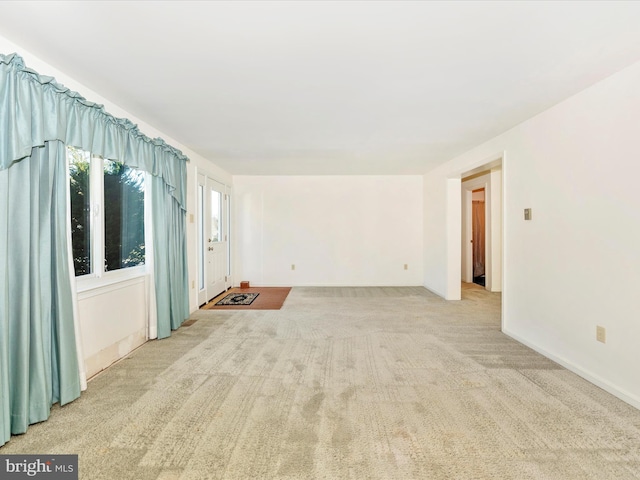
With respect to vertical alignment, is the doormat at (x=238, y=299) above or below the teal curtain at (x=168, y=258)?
below

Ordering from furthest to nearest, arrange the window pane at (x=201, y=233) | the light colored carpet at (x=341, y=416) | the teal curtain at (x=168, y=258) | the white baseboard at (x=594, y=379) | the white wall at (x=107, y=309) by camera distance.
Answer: the window pane at (x=201, y=233) → the teal curtain at (x=168, y=258) → the white wall at (x=107, y=309) → the white baseboard at (x=594, y=379) → the light colored carpet at (x=341, y=416)

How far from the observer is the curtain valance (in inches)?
67.0

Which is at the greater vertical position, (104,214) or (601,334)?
(104,214)

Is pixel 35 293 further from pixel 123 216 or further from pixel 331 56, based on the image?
pixel 331 56

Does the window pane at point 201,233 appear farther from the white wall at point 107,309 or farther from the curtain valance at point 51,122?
the curtain valance at point 51,122

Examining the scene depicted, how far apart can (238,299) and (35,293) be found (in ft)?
11.7

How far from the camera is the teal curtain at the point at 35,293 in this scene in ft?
5.60

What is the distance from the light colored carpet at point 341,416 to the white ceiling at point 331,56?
2.35 meters

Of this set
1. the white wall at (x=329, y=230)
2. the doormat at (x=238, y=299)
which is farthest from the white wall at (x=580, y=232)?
the doormat at (x=238, y=299)

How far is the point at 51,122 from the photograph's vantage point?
1947 mm

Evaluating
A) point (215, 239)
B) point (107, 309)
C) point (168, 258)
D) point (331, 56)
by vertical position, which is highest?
point (331, 56)

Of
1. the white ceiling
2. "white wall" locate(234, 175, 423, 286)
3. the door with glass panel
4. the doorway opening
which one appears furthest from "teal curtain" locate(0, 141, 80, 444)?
the doorway opening

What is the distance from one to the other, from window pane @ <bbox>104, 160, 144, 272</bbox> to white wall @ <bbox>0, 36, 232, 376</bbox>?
0.85 ft

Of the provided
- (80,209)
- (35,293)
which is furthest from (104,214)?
(35,293)
